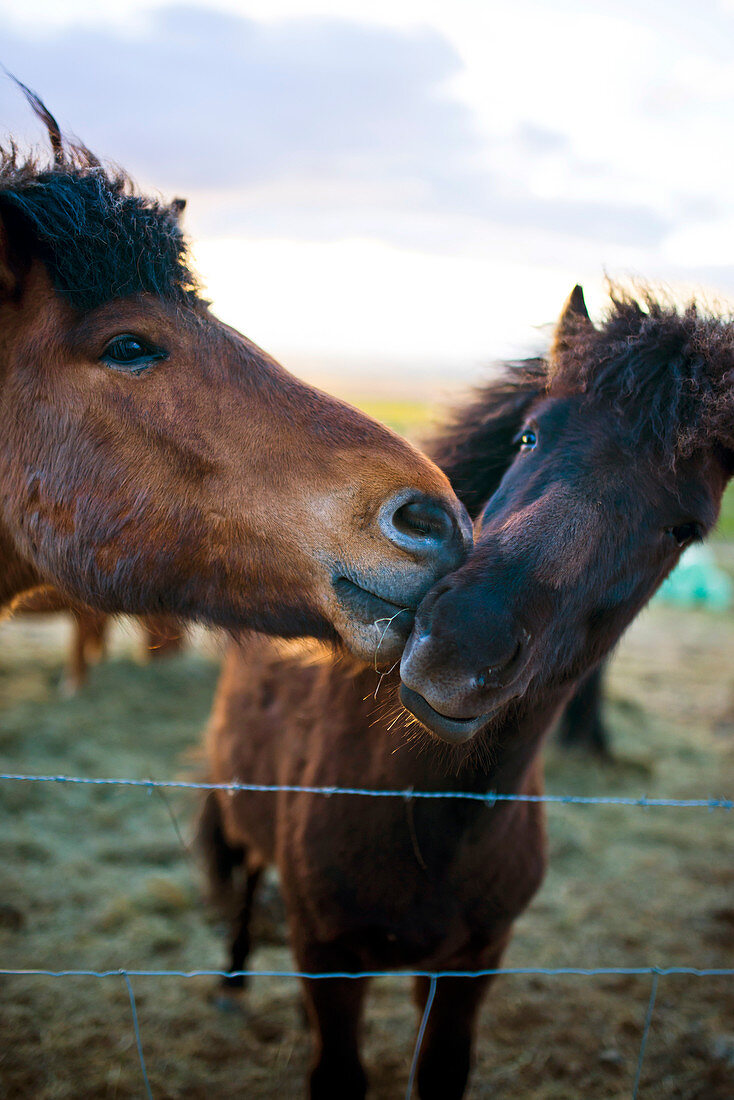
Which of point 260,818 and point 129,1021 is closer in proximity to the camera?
point 260,818

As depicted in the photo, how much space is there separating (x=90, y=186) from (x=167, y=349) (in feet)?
1.77

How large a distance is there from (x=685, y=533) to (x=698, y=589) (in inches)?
482

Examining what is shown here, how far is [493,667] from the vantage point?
65.1 inches

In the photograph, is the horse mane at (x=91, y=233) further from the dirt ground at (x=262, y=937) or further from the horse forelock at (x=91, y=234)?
the dirt ground at (x=262, y=937)

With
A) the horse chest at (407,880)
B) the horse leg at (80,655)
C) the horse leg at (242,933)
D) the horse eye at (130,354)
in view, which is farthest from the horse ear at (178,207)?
the horse leg at (80,655)

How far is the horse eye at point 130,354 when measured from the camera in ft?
6.54

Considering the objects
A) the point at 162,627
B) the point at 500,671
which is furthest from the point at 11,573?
the point at 500,671

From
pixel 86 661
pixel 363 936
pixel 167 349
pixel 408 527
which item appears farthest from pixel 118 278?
pixel 86 661

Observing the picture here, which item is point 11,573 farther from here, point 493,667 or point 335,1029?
point 335,1029

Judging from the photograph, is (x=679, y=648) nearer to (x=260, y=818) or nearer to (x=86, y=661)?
(x=86, y=661)

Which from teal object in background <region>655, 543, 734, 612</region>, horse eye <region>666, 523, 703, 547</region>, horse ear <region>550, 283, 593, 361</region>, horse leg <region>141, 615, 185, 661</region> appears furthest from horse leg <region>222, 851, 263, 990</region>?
teal object in background <region>655, 543, 734, 612</region>

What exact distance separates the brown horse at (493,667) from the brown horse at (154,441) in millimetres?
281

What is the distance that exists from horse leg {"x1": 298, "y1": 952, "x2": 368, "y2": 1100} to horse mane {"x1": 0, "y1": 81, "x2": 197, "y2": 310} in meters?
2.19

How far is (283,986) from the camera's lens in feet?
12.8
